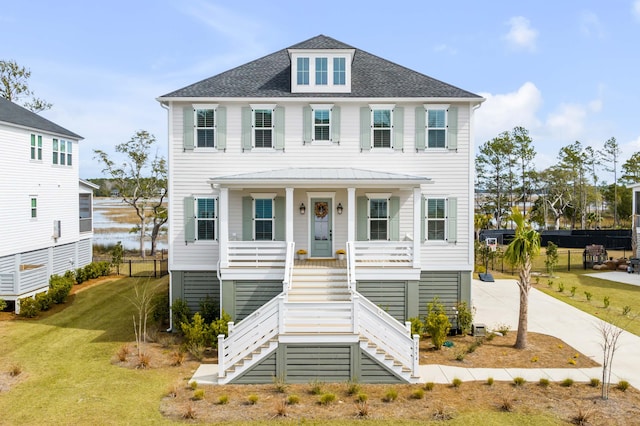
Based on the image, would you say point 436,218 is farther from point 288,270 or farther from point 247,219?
point 247,219

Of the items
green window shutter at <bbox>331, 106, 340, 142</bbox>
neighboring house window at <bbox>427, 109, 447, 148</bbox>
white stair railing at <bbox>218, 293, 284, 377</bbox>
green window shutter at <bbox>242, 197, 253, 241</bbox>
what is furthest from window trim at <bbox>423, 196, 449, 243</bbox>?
white stair railing at <bbox>218, 293, 284, 377</bbox>

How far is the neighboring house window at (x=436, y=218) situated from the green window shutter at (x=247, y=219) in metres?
6.65

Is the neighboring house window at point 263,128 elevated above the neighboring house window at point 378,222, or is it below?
above

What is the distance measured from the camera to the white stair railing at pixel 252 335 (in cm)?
1211

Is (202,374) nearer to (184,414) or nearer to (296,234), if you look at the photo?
(184,414)

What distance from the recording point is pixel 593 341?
15.1 metres

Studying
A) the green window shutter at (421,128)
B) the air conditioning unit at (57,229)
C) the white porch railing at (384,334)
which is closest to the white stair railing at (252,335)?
the white porch railing at (384,334)

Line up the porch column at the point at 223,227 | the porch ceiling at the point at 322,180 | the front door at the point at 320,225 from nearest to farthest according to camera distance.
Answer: the porch ceiling at the point at 322,180
the porch column at the point at 223,227
the front door at the point at 320,225

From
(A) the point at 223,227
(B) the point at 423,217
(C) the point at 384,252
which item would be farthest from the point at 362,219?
(A) the point at 223,227

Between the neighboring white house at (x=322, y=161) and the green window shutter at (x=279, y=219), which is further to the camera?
the green window shutter at (x=279, y=219)

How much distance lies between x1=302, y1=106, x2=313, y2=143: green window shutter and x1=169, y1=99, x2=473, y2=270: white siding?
0.16 metres

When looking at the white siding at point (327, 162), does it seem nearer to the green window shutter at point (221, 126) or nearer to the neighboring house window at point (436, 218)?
the green window shutter at point (221, 126)

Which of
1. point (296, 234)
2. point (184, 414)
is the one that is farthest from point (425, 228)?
point (184, 414)

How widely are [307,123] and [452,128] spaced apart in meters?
5.44
